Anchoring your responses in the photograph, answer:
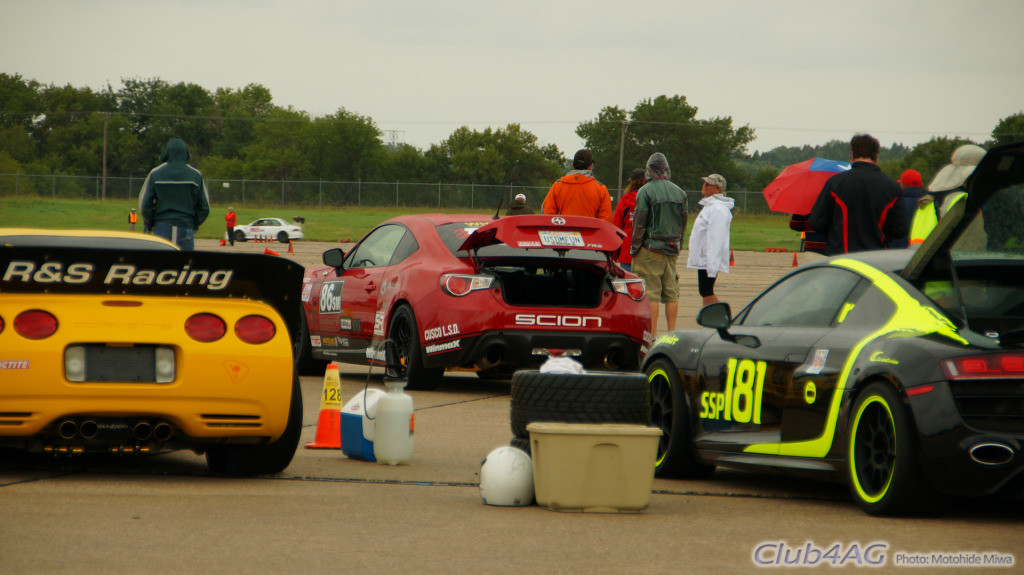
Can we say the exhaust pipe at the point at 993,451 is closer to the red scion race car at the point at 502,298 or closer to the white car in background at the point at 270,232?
the red scion race car at the point at 502,298

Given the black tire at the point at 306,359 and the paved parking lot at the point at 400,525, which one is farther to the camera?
the black tire at the point at 306,359

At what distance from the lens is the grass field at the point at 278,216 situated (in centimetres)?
6212

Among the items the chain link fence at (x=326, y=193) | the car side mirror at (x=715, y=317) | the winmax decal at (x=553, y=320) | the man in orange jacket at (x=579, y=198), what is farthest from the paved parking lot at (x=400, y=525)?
the chain link fence at (x=326, y=193)

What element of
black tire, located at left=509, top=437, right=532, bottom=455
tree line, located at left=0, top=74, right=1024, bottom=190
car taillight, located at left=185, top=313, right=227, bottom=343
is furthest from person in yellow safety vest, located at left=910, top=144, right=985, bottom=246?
tree line, located at left=0, top=74, right=1024, bottom=190

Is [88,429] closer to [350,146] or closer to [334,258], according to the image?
[334,258]

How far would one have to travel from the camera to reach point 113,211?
67.7m

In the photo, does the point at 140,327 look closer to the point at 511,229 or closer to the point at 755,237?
the point at 511,229

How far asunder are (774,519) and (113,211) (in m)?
66.4

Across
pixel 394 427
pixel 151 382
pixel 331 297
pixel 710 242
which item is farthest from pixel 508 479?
pixel 710 242

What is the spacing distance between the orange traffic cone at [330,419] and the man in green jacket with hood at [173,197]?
14.6 ft

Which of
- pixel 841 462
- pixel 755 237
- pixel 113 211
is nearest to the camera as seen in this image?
pixel 841 462

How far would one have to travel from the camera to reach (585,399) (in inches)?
223

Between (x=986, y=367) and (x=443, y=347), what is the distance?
17.8 ft

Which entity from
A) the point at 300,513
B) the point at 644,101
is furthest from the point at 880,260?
the point at 644,101
